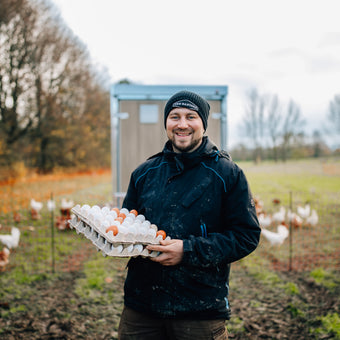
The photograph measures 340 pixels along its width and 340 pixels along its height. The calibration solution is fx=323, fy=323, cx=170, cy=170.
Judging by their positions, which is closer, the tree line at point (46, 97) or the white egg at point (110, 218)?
the white egg at point (110, 218)

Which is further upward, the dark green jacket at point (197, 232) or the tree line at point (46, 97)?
the tree line at point (46, 97)

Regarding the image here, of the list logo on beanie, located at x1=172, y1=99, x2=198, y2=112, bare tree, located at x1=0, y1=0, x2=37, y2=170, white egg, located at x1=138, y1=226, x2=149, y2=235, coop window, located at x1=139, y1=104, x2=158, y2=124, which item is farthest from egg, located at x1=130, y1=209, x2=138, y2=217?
bare tree, located at x1=0, y1=0, x2=37, y2=170

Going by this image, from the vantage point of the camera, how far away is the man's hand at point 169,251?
1640 mm

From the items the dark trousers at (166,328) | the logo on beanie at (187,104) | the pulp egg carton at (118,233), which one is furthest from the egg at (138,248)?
the logo on beanie at (187,104)

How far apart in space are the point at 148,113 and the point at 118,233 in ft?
14.2

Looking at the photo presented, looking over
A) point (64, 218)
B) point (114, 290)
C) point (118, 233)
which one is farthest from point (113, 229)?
point (64, 218)

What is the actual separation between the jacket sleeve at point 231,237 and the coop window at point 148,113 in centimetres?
403

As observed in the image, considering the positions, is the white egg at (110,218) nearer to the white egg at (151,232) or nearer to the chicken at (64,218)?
the white egg at (151,232)

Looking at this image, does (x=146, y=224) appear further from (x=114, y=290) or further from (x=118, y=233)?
(x=114, y=290)

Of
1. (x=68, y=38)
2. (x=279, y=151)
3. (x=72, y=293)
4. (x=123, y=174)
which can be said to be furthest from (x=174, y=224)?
(x=279, y=151)

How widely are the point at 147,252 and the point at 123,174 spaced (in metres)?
4.17

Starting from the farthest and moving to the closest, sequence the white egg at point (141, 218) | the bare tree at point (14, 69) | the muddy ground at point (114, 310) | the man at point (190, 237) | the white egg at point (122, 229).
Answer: the bare tree at point (14, 69) < the muddy ground at point (114, 310) < the white egg at point (141, 218) < the man at point (190, 237) < the white egg at point (122, 229)

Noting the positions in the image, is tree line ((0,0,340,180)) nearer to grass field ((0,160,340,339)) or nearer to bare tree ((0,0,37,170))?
bare tree ((0,0,37,170))

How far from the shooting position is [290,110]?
3141cm
